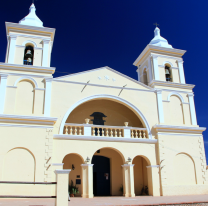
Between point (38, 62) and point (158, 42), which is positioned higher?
point (158, 42)

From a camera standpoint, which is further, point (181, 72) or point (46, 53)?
point (181, 72)

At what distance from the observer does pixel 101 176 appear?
617 inches

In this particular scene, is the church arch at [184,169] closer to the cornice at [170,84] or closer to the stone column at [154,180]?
the stone column at [154,180]

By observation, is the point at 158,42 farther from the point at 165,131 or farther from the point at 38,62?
the point at 38,62

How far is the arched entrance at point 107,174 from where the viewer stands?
50.5ft

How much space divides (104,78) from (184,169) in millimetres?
7329

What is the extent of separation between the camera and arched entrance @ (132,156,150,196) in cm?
1563

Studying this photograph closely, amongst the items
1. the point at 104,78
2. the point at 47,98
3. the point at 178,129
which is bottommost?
the point at 178,129

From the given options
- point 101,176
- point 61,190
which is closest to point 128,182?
point 101,176

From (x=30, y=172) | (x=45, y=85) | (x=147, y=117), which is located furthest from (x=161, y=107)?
(x=30, y=172)

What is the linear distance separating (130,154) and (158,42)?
888 centimetres

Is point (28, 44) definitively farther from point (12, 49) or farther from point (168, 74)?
point (168, 74)

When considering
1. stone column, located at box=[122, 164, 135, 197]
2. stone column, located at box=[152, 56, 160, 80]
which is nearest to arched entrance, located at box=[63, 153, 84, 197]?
stone column, located at box=[122, 164, 135, 197]

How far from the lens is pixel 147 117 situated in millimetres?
15336
